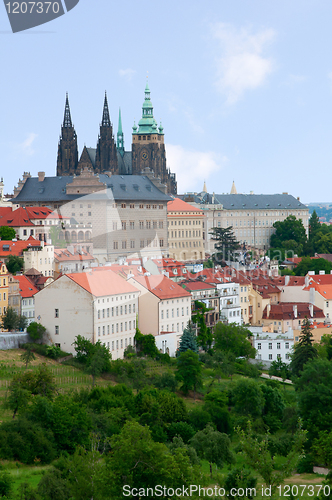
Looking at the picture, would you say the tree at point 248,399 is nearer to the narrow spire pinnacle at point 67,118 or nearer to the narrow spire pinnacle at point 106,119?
the narrow spire pinnacle at point 67,118

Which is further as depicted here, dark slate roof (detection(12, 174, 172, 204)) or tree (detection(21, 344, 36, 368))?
dark slate roof (detection(12, 174, 172, 204))

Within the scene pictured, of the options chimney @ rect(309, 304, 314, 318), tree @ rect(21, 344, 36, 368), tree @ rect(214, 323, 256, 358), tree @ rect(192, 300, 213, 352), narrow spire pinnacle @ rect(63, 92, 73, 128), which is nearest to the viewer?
tree @ rect(21, 344, 36, 368)

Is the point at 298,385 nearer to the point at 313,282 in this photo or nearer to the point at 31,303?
the point at 31,303

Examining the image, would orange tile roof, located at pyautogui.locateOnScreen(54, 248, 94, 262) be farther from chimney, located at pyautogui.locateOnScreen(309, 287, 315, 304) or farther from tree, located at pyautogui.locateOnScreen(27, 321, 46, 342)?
chimney, located at pyautogui.locateOnScreen(309, 287, 315, 304)

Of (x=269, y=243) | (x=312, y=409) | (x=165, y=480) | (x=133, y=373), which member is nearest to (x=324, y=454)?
(x=312, y=409)

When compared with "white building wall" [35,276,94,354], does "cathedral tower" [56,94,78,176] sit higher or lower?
higher

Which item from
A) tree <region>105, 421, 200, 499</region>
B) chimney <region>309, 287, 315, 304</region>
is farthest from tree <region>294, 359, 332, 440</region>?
chimney <region>309, 287, 315, 304</region>

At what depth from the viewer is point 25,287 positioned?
69375mm

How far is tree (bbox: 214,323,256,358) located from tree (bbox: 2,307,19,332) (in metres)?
14.1

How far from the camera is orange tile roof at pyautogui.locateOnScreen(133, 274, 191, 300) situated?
7019 centimetres

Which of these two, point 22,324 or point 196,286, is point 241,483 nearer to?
point 22,324

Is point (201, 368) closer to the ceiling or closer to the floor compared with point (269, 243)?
closer to the floor

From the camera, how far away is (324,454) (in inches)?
1783

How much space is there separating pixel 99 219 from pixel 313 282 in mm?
27611
